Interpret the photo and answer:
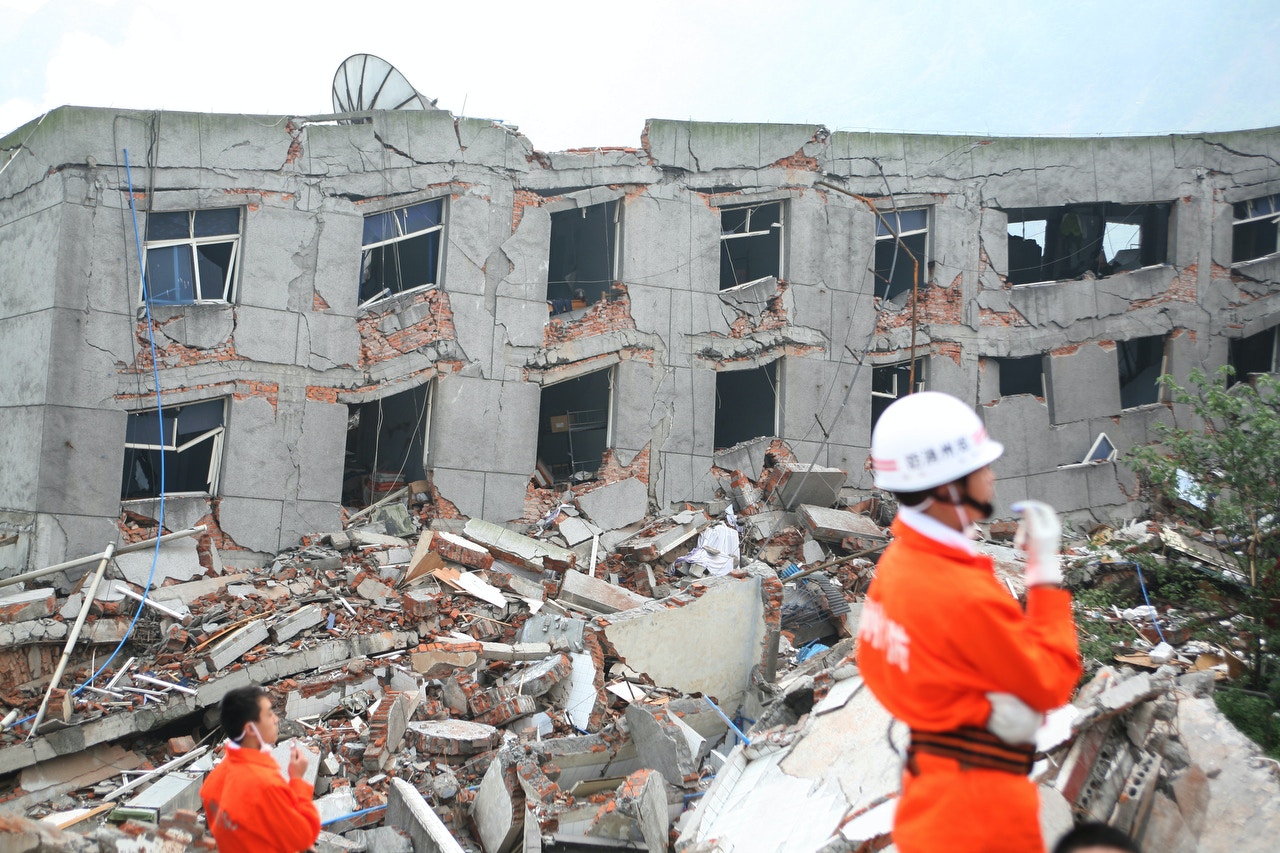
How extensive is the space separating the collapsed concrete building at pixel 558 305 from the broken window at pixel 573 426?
0.06 m

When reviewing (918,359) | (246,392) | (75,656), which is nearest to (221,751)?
(75,656)

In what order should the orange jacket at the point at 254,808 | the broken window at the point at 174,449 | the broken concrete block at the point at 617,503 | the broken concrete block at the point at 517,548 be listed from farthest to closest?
1. the broken concrete block at the point at 617,503
2. the broken concrete block at the point at 517,548
3. the broken window at the point at 174,449
4. the orange jacket at the point at 254,808

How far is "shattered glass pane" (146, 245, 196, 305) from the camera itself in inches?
456

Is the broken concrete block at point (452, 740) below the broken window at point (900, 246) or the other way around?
below

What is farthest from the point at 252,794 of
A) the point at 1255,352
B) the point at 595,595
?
the point at 1255,352

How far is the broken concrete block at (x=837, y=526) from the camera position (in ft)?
43.1

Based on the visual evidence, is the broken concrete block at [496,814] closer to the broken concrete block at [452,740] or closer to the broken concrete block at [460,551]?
the broken concrete block at [452,740]

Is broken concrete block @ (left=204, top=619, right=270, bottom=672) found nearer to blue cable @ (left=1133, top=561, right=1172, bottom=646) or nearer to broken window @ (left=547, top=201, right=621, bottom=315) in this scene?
broken window @ (left=547, top=201, right=621, bottom=315)

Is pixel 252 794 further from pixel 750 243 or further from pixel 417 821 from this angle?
pixel 750 243

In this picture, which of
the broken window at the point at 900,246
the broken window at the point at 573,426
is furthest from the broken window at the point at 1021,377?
the broken window at the point at 573,426

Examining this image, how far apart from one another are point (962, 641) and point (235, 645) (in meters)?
8.88

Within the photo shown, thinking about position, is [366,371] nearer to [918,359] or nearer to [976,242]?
[918,359]

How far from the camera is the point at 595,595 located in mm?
11219

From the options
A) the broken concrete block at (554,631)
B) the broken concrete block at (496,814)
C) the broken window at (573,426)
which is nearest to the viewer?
the broken concrete block at (496,814)
